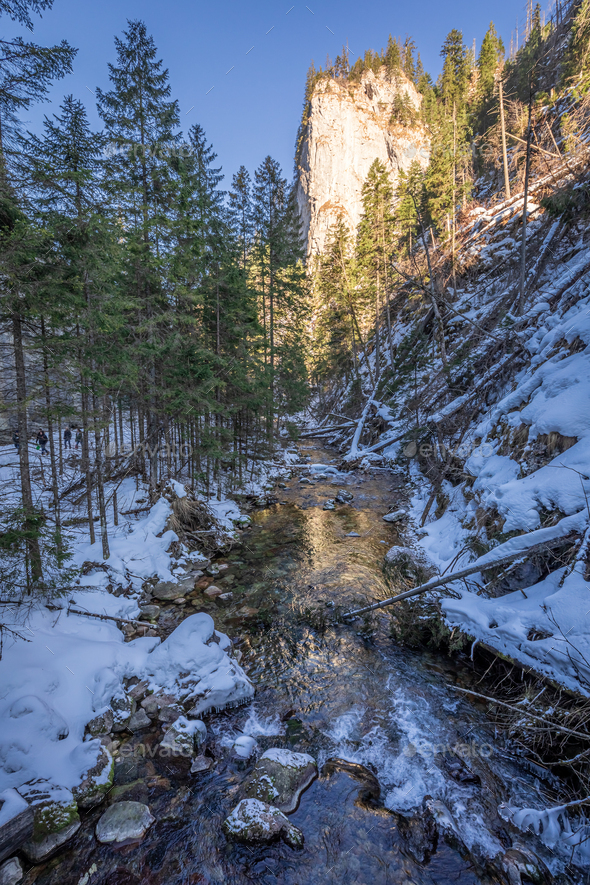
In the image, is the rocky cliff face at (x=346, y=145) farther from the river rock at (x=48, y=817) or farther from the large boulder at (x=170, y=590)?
the river rock at (x=48, y=817)

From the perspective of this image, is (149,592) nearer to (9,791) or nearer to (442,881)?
(9,791)

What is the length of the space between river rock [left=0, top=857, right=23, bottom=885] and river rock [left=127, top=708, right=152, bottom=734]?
1756 millimetres

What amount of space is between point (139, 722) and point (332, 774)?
9.73 ft

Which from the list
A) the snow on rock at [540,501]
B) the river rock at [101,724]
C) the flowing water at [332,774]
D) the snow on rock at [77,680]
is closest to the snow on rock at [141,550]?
the flowing water at [332,774]

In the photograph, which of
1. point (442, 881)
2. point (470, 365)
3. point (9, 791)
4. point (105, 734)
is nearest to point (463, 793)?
point (442, 881)

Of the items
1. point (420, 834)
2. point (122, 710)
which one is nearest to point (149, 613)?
point (122, 710)

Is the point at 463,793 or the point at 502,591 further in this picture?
the point at 502,591

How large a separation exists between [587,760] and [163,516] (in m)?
10.2

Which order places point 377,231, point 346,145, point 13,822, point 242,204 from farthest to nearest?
point 346,145 < point 377,231 < point 242,204 < point 13,822

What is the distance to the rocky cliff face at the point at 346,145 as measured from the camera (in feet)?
253

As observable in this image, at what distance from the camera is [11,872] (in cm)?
356

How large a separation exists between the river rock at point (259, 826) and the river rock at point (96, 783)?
161cm

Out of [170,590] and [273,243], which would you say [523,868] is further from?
[273,243]

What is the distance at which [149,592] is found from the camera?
8883 mm
